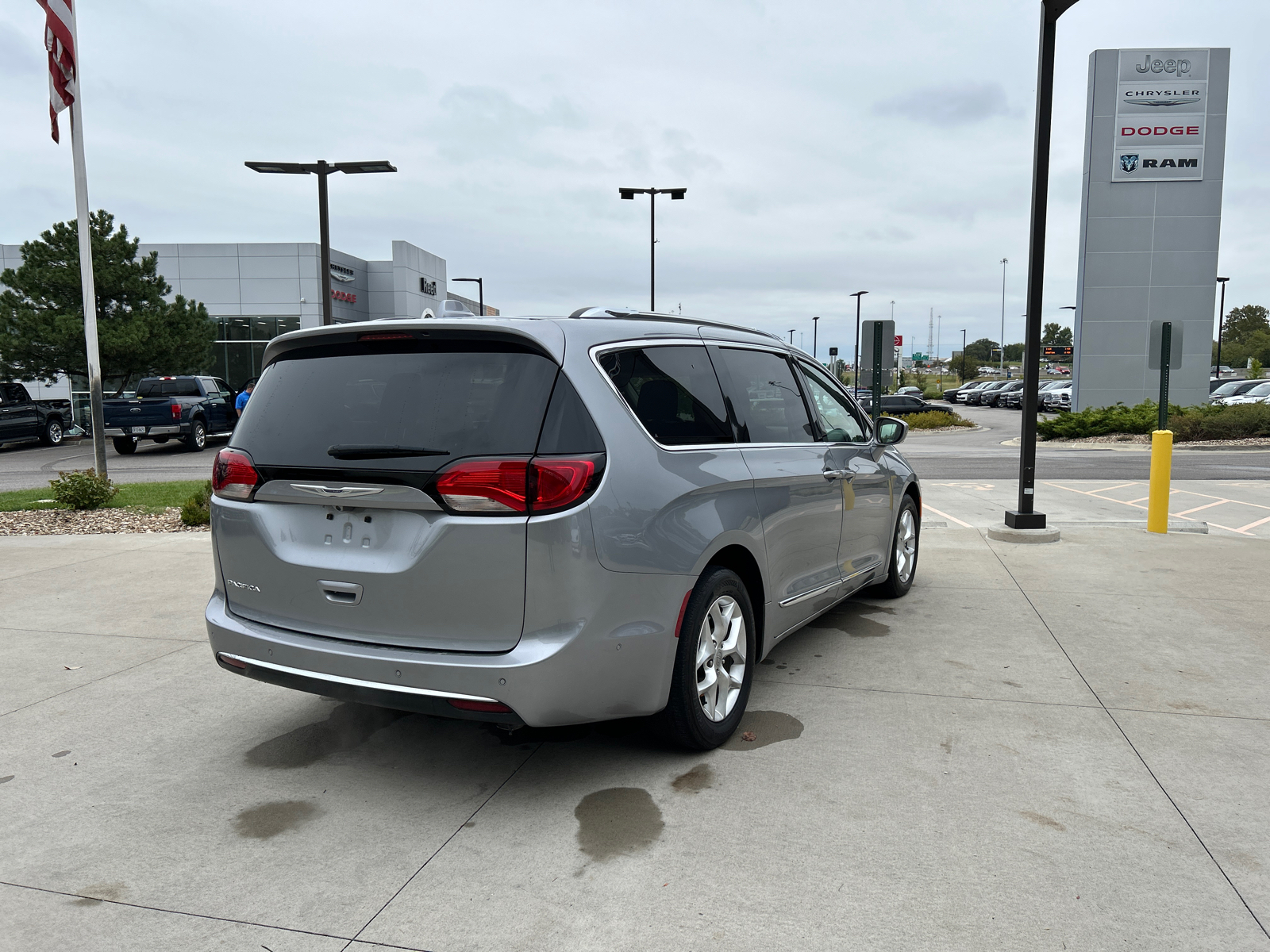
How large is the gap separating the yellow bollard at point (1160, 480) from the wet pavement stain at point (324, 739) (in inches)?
320

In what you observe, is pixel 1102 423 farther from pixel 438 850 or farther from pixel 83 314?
pixel 83 314

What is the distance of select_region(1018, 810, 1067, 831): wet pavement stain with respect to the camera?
3232 millimetres

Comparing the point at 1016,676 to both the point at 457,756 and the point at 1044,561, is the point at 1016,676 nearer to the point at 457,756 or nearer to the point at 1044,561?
the point at 457,756

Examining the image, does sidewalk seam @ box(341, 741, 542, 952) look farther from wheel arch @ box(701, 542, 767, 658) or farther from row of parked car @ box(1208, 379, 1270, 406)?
row of parked car @ box(1208, 379, 1270, 406)

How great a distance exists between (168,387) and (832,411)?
23.7 m

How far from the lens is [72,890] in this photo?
2887mm

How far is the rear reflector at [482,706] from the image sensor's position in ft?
10.4

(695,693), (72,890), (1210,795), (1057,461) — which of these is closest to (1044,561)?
(1210,795)

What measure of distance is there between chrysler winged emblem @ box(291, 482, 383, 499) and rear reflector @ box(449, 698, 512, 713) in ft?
2.60

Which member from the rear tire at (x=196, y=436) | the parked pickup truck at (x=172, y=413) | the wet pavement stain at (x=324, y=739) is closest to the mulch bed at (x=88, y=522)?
the wet pavement stain at (x=324, y=739)

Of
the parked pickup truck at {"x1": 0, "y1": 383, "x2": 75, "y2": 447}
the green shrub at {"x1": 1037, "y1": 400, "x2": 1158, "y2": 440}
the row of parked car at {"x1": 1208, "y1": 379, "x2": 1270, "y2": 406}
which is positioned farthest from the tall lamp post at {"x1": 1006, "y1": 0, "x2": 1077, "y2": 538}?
the parked pickup truck at {"x1": 0, "y1": 383, "x2": 75, "y2": 447}

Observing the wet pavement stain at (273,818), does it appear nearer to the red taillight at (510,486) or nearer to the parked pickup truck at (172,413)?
the red taillight at (510,486)

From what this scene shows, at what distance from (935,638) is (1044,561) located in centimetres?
299

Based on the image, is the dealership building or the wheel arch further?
the dealership building
